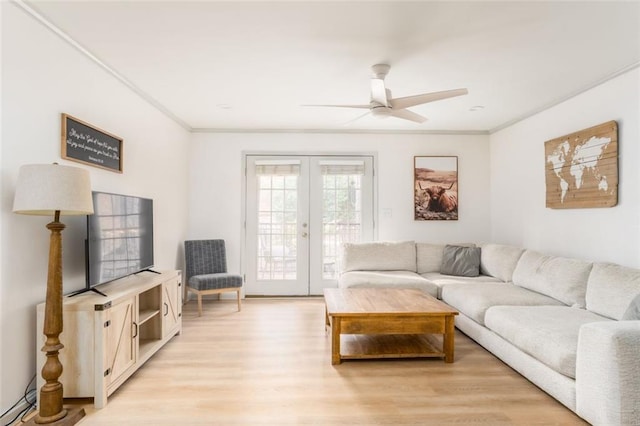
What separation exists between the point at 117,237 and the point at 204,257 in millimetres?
1981

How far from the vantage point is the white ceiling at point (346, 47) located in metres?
2.24

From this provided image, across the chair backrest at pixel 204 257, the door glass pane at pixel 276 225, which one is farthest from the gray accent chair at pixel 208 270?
the door glass pane at pixel 276 225

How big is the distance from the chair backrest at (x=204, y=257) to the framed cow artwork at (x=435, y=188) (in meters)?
2.84

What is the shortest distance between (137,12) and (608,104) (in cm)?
386

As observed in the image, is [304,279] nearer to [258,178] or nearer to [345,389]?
[258,178]

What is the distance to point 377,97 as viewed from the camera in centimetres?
302

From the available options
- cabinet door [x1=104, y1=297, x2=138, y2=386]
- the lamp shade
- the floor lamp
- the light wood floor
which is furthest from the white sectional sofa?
the lamp shade

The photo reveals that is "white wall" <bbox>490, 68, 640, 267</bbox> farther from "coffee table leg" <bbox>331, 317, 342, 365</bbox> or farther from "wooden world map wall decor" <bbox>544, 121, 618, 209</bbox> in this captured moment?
"coffee table leg" <bbox>331, 317, 342, 365</bbox>

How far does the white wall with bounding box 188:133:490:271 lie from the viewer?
531 centimetres

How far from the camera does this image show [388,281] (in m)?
4.30

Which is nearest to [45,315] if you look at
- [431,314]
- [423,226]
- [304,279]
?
[431,314]

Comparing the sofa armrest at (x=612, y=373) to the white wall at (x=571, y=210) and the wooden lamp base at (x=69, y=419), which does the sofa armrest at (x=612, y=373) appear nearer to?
the white wall at (x=571, y=210)

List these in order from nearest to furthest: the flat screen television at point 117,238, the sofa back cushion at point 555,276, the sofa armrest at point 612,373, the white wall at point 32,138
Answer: the sofa armrest at point 612,373, the white wall at point 32,138, the flat screen television at point 117,238, the sofa back cushion at point 555,276

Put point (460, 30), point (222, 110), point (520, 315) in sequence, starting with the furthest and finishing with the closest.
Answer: point (222, 110) → point (520, 315) → point (460, 30)
